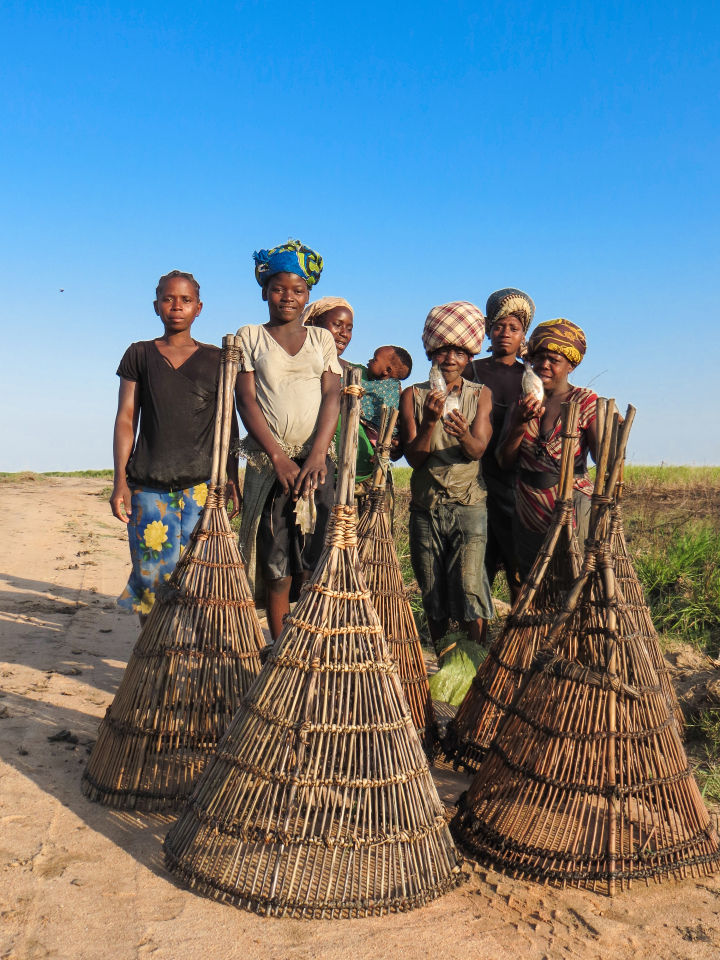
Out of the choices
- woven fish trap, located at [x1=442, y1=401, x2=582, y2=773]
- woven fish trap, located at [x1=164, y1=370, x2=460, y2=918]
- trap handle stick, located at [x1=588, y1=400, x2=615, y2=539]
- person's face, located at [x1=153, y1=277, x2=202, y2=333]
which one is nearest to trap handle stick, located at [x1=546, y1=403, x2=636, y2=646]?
trap handle stick, located at [x1=588, y1=400, x2=615, y2=539]

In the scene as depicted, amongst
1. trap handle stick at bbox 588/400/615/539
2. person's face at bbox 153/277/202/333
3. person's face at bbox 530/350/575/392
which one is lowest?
trap handle stick at bbox 588/400/615/539

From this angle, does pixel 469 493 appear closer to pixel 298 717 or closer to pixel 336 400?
pixel 336 400

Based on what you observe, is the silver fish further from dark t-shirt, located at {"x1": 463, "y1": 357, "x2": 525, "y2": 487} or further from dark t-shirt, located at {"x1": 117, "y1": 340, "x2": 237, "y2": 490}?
dark t-shirt, located at {"x1": 117, "y1": 340, "x2": 237, "y2": 490}

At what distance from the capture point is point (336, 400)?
12.2 ft

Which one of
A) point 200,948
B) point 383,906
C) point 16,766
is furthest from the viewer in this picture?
point 16,766

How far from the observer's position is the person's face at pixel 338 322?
461cm

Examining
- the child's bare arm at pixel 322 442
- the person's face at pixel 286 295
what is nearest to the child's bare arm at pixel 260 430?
the child's bare arm at pixel 322 442

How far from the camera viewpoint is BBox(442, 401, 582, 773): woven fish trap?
10.4ft

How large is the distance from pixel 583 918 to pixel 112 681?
121 inches

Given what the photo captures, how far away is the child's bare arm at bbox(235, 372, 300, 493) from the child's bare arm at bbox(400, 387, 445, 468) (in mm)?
739

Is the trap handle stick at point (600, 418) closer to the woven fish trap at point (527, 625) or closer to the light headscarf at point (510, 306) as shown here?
the woven fish trap at point (527, 625)

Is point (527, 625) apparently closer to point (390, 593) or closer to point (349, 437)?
point (390, 593)

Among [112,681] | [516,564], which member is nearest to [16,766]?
[112,681]

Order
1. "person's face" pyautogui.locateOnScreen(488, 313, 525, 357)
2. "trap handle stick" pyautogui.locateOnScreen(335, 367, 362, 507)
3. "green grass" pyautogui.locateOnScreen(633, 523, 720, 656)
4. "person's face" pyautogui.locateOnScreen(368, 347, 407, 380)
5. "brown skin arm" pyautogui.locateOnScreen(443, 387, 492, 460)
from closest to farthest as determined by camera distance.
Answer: "trap handle stick" pyautogui.locateOnScreen(335, 367, 362, 507), "brown skin arm" pyautogui.locateOnScreen(443, 387, 492, 460), "person's face" pyautogui.locateOnScreen(488, 313, 525, 357), "person's face" pyautogui.locateOnScreen(368, 347, 407, 380), "green grass" pyautogui.locateOnScreen(633, 523, 720, 656)
